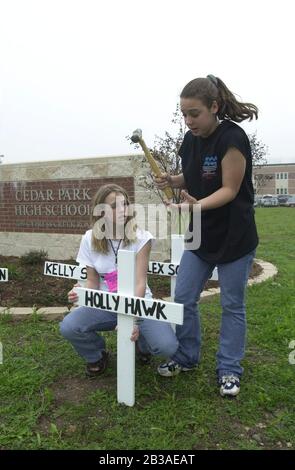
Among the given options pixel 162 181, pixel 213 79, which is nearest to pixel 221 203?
pixel 162 181

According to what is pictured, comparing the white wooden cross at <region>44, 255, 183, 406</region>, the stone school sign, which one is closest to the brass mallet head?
the white wooden cross at <region>44, 255, 183, 406</region>

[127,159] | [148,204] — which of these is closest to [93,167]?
[127,159]

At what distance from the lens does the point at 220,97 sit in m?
2.46

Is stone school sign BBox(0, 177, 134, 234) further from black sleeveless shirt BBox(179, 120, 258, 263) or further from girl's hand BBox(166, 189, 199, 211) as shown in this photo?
girl's hand BBox(166, 189, 199, 211)

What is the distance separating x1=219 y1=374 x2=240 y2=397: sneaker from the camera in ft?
8.41

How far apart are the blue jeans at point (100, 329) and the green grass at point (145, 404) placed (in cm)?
25

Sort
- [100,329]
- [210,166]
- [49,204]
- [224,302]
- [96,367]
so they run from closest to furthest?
[210,166]
[224,302]
[100,329]
[96,367]
[49,204]

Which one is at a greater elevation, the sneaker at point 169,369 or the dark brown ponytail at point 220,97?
the dark brown ponytail at point 220,97

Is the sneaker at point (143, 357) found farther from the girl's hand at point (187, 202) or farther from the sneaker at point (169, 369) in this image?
the girl's hand at point (187, 202)

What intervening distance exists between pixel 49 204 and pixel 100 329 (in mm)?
4436

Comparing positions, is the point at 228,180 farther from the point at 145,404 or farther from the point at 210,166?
the point at 145,404

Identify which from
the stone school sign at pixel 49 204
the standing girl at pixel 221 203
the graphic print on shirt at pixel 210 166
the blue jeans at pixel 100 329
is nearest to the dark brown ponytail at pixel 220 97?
the standing girl at pixel 221 203

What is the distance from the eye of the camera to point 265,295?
469 cm

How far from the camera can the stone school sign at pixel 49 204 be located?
21.3 feet
